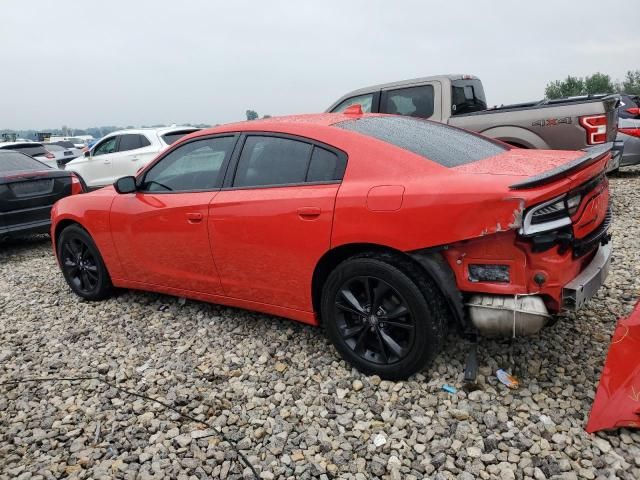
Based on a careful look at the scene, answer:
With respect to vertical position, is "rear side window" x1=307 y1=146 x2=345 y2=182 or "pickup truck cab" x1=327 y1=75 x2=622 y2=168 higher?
"pickup truck cab" x1=327 y1=75 x2=622 y2=168

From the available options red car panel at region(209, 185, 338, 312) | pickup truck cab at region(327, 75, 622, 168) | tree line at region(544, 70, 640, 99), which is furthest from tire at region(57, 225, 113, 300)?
tree line at region(544, 70, 640, 99)

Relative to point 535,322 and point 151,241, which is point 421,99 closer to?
point 151,241

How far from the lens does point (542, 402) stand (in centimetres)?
262

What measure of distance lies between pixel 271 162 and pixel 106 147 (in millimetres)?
8493

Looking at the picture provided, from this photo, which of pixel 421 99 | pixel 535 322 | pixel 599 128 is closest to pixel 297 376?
pixel 535 322

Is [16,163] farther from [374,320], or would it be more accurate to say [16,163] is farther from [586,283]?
[586,283]

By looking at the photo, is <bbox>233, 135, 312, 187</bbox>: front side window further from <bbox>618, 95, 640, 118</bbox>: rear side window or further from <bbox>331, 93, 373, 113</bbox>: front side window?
<bbox>618, 95, 640, 118</bbox>: rear side window

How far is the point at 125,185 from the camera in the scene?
3.93 metres

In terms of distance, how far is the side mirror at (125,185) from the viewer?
392 cm

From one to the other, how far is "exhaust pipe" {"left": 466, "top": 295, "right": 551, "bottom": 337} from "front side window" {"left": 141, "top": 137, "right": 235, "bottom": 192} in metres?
1.91

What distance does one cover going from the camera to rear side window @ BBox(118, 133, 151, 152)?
9820 mm

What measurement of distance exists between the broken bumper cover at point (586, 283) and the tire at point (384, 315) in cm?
60

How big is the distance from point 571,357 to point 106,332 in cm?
332

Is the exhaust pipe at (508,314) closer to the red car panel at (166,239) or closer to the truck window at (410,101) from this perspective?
the red car panel at (166,239)
